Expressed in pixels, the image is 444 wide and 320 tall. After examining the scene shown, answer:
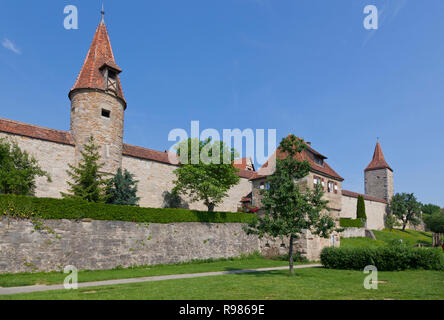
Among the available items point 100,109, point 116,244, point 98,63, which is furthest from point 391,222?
point 98,63

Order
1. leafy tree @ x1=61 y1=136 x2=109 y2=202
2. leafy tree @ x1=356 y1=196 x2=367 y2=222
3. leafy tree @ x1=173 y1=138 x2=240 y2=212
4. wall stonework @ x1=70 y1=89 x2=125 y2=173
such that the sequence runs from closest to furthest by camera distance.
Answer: leafy tree @ x1=61 y1=136 x2=109 y2=202
wall stonework @ x1=70 y1=89 x2=125 y2=173
leafy tree @ x1=173 y1=138 x2=240 y2=212
leafy tree @ x1=356 y1=196 x2=367 y2=222

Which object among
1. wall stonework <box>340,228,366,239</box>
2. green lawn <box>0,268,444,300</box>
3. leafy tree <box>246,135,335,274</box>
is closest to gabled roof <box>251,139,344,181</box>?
wall stonework <box>340,228,366,239</box>

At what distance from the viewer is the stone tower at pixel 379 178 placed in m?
70.2

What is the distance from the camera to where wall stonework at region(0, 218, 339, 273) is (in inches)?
698

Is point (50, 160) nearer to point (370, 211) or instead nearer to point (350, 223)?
point (350, 223)

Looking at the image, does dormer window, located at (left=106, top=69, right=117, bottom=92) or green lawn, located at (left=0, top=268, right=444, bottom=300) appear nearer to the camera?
green lawn, located at (left=0, top=268, right=444, bottom=300)

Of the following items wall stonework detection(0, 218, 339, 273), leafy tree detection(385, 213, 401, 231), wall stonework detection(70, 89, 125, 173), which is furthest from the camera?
leafy tree detection(385, 213, 401, 231)

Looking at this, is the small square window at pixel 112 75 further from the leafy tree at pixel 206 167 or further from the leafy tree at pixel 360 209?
the leafy tree at pixel 360 209

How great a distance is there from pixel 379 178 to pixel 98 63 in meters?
64.2

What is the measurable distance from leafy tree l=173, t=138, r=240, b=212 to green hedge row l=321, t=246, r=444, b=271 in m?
14.0

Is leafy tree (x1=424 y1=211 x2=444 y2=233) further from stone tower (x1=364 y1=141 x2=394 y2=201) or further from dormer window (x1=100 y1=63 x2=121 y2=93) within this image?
dormer window (x1=100 y1=63 x2=121 y2=93)
